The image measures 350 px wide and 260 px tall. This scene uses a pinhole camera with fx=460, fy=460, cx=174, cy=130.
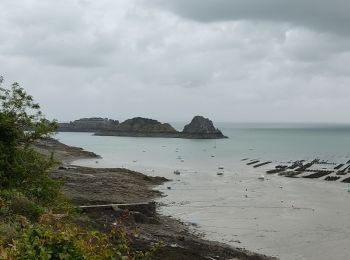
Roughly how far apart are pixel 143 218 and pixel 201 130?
510 feet

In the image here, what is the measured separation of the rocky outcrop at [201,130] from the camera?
18075 centimetres

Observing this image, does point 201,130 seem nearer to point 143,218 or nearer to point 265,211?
point 265,211

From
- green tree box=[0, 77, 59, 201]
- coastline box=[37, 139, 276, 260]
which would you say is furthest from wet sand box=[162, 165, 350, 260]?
green tree box=[0, 77, 59, 201]

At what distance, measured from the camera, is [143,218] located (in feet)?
89.2

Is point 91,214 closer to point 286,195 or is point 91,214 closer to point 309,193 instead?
point 286,195

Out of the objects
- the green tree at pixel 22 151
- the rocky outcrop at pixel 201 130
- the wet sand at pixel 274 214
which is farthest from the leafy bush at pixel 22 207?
the rocky outcrop at pixel 201 130

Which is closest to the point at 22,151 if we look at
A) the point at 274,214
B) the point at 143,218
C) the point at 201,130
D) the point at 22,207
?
the point at 22,207

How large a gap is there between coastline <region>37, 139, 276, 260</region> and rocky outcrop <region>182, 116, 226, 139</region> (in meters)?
121

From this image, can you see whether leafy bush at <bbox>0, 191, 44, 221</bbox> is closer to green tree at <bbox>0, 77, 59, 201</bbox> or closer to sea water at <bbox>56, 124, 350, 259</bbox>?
green tree at <bbox>0, 77, 59, 201</bbox>

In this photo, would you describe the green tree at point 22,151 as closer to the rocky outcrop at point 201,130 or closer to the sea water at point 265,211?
the sea water at point 265,211

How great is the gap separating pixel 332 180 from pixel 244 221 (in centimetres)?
2916

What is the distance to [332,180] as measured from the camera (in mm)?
57812

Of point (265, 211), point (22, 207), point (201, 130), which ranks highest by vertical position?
point (201, 130)

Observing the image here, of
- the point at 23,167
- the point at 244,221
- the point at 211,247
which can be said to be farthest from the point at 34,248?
the point at 244,221
